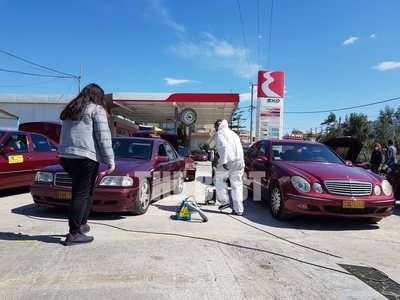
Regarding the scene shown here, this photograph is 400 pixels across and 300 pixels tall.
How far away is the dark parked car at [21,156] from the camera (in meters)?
7.10

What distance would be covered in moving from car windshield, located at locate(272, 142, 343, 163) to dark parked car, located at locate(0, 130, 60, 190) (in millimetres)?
5434

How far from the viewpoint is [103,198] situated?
→ 521cm

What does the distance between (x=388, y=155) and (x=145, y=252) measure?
11.8 m

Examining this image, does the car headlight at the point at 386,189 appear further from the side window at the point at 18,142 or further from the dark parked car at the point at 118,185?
the side window at the point at 18,142

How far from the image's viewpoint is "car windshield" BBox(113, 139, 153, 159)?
21.9 ft

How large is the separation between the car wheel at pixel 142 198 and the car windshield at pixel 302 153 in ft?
8.70

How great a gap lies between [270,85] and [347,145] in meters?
9.16

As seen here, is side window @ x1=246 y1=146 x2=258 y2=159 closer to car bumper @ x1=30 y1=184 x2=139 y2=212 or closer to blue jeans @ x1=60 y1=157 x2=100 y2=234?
car bumper @ x1=30 y1=184 x2=139 y2=212

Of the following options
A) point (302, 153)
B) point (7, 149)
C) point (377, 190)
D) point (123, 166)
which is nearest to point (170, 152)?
point (123, 166)

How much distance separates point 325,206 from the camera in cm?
535

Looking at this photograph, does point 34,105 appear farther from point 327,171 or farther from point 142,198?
point 327,171

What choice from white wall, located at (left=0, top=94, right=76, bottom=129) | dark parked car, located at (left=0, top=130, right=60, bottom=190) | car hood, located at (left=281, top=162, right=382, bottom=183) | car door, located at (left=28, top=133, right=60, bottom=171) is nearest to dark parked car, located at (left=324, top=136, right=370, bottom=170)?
car hood, located at (left=281, top=162, right=382, bottom=183)

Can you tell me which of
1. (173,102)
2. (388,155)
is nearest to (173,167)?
(388,155)

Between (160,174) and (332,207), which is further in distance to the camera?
(160,174)
